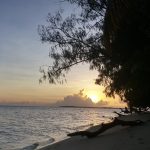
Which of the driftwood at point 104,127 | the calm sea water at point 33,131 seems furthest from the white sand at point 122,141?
the calm sea water at point 33,131

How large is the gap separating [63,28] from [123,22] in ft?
32.9

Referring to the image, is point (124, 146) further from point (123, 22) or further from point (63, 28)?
point (63, 28)

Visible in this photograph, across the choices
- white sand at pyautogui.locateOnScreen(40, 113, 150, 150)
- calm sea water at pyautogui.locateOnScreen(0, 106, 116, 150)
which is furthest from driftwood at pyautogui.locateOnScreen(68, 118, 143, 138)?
calm sea water at pyautogui.locateOnScreen(0, 106, 116, 150)

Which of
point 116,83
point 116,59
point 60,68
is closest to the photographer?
point 116,59

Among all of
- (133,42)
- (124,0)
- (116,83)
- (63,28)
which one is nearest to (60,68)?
(63,28)

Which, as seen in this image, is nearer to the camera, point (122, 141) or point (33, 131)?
point (122, 141)

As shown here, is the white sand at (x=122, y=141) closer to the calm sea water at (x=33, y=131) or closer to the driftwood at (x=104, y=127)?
the driftwood at (x=104, y=127)

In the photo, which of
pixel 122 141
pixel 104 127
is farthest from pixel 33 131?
pixel 122 141

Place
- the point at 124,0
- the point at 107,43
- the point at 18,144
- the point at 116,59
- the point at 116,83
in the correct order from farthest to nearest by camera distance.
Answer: the point at 18,144, the point at 116,83, the point at 116,59, the point at 107,43, the point at 124,0

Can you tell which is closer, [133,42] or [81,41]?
[133,42]

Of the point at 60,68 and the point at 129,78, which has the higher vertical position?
the point at 60,68

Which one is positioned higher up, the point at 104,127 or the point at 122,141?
the point at 104,127

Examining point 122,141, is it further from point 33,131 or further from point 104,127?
point 33,131

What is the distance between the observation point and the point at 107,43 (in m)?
14.9
